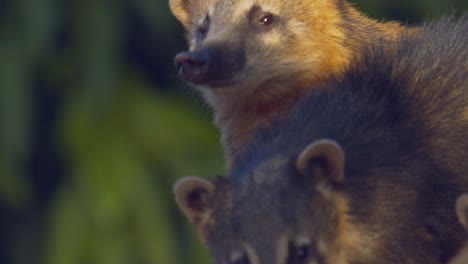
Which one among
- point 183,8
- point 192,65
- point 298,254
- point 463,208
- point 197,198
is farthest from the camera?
point 183,8

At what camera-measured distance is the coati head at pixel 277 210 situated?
8.48m

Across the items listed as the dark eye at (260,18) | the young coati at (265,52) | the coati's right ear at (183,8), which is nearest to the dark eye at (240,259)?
the young coati at (265,52)

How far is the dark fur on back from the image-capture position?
353 inches

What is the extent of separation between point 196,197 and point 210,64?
4.65ft

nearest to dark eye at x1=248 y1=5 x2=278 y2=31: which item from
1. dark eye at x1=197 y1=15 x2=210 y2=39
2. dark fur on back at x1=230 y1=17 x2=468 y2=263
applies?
dark eye at x1=197 y1=15 x2=210 y2=39

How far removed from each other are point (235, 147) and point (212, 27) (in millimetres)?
696

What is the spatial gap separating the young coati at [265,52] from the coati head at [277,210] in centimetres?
127

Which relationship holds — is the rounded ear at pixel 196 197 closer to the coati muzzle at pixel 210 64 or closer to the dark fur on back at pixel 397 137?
the dark fur on back at pixel 397 137

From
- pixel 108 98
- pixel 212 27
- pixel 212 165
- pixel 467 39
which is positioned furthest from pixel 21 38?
pixel 467 39

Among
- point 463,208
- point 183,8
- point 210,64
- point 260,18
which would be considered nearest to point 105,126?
point 183,8

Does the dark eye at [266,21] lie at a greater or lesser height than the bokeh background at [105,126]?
greater

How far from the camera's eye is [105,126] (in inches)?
681

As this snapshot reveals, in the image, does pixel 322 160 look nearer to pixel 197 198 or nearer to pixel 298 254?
pixel 298 254

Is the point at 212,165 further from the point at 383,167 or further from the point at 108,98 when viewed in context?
the point at 383,167
